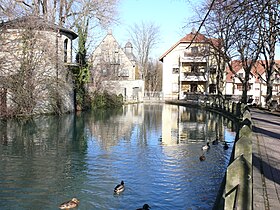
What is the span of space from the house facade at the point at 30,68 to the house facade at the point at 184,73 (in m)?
30.7

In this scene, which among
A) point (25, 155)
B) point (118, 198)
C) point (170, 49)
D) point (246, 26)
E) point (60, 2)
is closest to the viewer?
point (118, 198)

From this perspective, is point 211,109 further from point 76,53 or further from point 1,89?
point 1,89

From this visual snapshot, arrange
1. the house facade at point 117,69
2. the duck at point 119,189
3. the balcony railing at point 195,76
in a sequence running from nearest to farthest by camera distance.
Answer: the duck at point 119,189 → the house facade at point 117,69 → the balcony railing at point 195,76

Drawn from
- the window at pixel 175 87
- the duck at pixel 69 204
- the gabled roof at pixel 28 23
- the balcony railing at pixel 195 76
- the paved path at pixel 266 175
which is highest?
the gabled roof at pixel 28 23

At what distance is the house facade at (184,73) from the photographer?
5671cm

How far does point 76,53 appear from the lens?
115 feet

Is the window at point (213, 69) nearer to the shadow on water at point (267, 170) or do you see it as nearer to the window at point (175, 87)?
the window at point (175, 87)

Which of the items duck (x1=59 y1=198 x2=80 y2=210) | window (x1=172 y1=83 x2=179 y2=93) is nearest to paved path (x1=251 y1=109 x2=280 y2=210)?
duck (x1=59 y1=198 x2=80 y2=210)

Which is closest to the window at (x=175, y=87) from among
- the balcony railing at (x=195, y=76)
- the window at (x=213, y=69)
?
the balcony railing at (x=195, y=76)

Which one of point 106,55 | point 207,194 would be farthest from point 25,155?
point 106,55

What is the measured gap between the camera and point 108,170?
34.0 feet

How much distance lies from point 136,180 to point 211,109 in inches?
1139

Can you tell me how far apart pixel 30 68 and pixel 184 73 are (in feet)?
122

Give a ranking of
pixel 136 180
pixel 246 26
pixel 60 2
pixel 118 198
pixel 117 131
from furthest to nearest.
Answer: pixel 60 2 → pixel 117 131 → pixel 246 26 → pixel 136 180 → pixel 118 198
